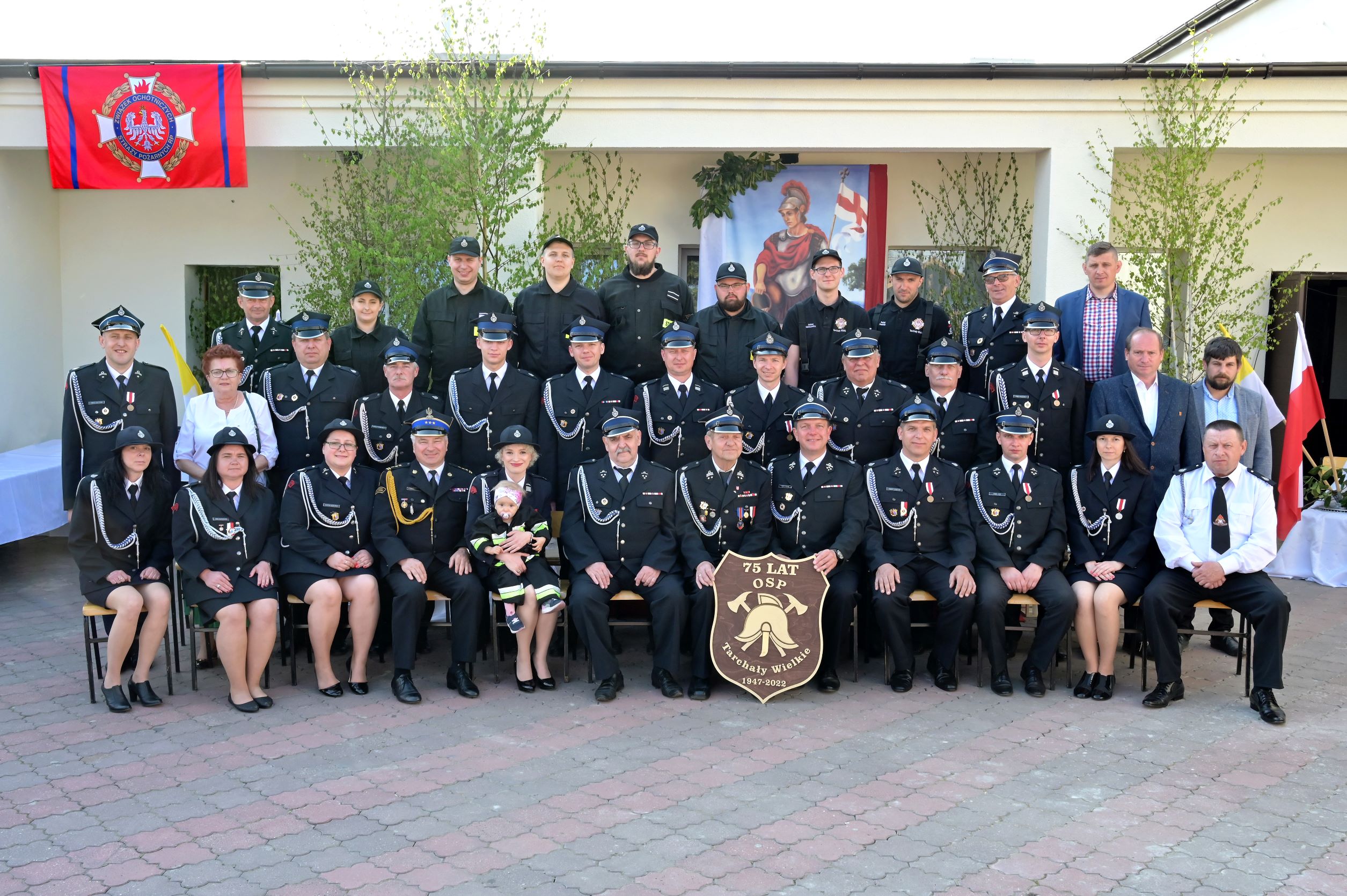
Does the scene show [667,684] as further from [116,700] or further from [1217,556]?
[1217,556]

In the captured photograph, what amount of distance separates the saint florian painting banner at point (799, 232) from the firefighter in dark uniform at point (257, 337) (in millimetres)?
4443

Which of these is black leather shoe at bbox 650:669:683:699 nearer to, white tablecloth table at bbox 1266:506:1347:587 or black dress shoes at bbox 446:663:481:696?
black dress shoes at bbox 446:663:481:696

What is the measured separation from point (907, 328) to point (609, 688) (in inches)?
124

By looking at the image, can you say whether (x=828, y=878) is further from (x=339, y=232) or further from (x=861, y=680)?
(x=339, y=232)

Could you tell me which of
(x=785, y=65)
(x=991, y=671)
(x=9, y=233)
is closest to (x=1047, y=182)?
(x=785, y=65)

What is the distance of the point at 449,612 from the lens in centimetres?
603

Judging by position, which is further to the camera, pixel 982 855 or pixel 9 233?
pixel 9 233

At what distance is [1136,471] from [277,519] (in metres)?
4.84

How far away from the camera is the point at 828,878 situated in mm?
3906

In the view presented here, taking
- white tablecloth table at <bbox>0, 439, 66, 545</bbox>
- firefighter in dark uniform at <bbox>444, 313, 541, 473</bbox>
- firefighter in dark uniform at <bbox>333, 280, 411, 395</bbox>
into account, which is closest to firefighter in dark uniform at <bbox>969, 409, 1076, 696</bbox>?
firefighter in dark uniform at <bbox>444, 313, 541, 473</bbox>

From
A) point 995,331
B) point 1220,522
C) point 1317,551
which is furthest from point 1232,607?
point 1317,551

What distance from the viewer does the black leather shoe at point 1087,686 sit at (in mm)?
5988

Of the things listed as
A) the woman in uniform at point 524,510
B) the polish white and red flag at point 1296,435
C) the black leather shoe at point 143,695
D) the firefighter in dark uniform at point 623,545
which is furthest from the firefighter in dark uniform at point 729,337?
the black leather shoe at point 143,695

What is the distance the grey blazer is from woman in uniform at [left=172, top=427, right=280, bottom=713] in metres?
5.43
